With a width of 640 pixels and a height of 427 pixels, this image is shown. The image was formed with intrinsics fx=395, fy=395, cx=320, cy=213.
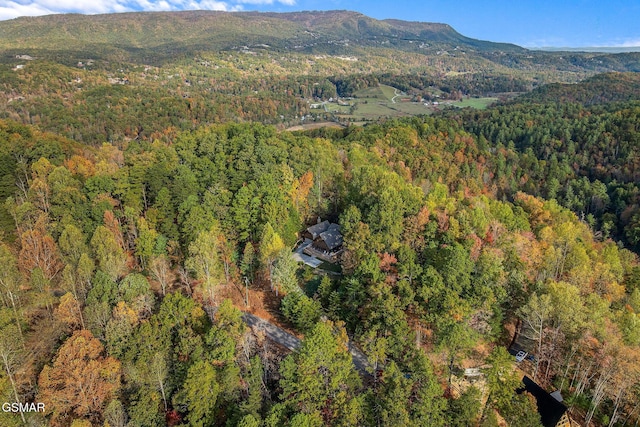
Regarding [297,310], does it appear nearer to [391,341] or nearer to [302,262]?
[391,341]

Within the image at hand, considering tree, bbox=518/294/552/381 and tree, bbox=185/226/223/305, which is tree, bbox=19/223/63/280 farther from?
tree, bbox=518/294/552/381

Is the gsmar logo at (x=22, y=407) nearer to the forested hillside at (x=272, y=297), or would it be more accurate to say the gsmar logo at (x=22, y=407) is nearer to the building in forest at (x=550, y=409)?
the forested hillside at (x=272, y=297)

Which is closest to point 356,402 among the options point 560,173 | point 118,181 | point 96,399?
point 96,399

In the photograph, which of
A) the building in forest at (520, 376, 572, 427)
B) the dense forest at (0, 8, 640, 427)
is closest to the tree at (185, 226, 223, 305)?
the dense forest at (0, 8, 640, 427)

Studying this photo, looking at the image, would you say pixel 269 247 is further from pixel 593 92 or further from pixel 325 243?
pixel 593 92

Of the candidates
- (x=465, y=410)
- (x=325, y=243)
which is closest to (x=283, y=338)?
(x=325, y=243)

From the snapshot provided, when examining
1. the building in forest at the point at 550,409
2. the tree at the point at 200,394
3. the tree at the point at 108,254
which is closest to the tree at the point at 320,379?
the tree at the point at 200,394
